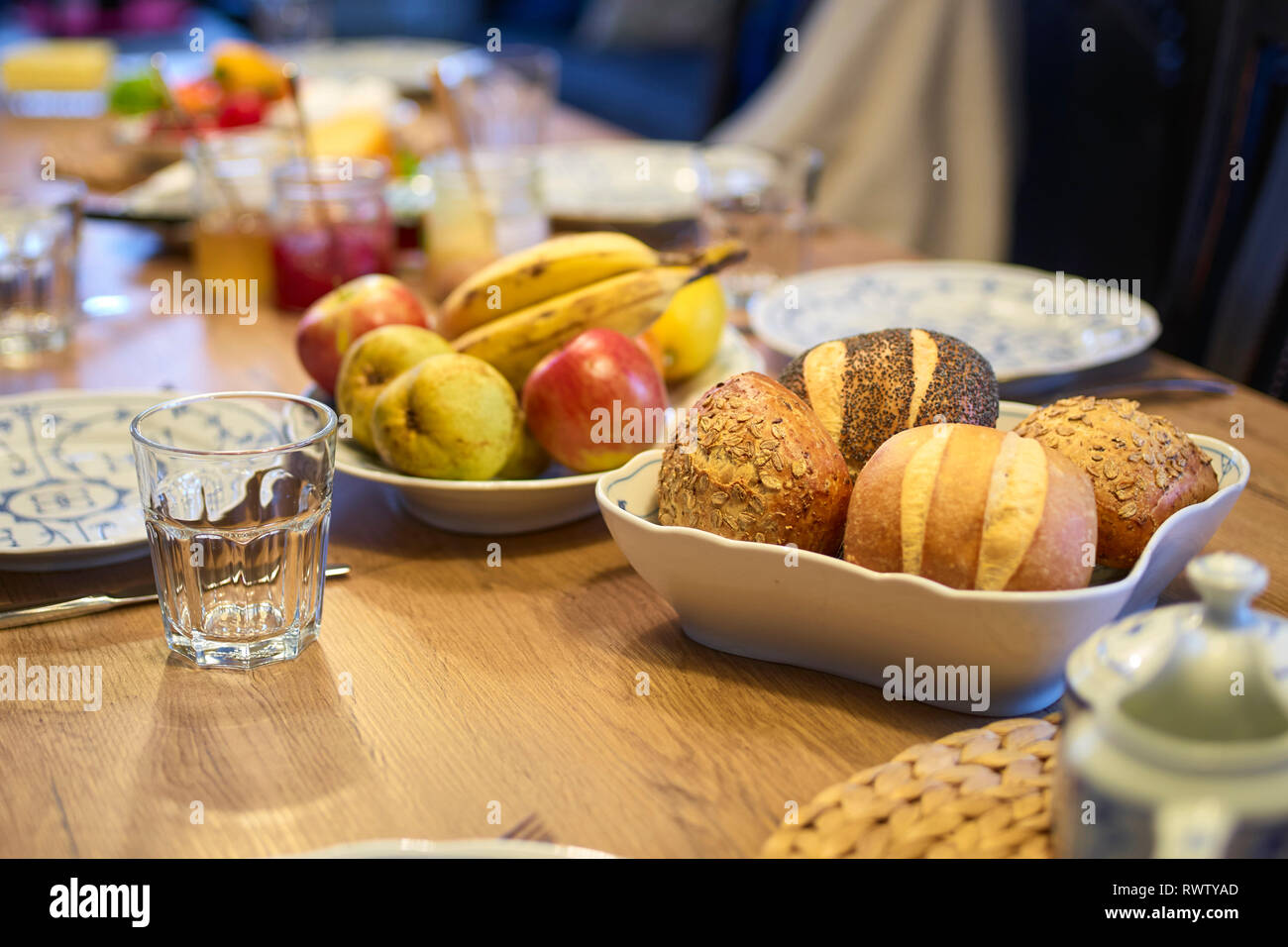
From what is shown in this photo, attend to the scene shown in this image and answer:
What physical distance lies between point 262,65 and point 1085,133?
1.43 metres

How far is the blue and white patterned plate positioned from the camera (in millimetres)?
715

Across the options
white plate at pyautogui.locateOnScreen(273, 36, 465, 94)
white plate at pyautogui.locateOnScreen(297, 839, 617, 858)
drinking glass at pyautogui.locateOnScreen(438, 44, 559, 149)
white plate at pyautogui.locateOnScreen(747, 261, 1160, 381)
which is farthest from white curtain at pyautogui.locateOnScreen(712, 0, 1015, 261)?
white plate at pyautogui.locateOnScreen(297, 839, 617, 858)

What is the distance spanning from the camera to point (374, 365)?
0.81m

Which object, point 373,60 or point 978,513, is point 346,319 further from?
point 373,60

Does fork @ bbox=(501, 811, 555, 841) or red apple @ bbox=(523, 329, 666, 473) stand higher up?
red apple @ bbox=(523, 329, 666, 473)

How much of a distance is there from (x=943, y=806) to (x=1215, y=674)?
145 mm

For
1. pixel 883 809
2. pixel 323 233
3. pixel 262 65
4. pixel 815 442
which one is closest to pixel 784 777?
pixel 883 809

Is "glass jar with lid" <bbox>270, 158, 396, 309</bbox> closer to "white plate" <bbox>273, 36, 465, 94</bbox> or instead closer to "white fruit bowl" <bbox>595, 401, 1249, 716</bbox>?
"white fruit bowl" <bbox>595, 401, 1249, 716</bbox>

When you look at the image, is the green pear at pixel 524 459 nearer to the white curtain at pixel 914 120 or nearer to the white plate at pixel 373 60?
the white curtain at pixel 914 120

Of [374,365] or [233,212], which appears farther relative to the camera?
[233,212]

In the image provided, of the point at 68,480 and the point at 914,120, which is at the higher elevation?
the point at 914,120

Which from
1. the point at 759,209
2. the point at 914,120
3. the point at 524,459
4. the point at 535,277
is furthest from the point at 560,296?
the point at 914,120

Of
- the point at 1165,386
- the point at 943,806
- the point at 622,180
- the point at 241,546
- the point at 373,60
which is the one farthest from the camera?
→ the point at 373,60

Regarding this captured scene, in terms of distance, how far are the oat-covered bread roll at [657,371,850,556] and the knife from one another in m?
0.31
